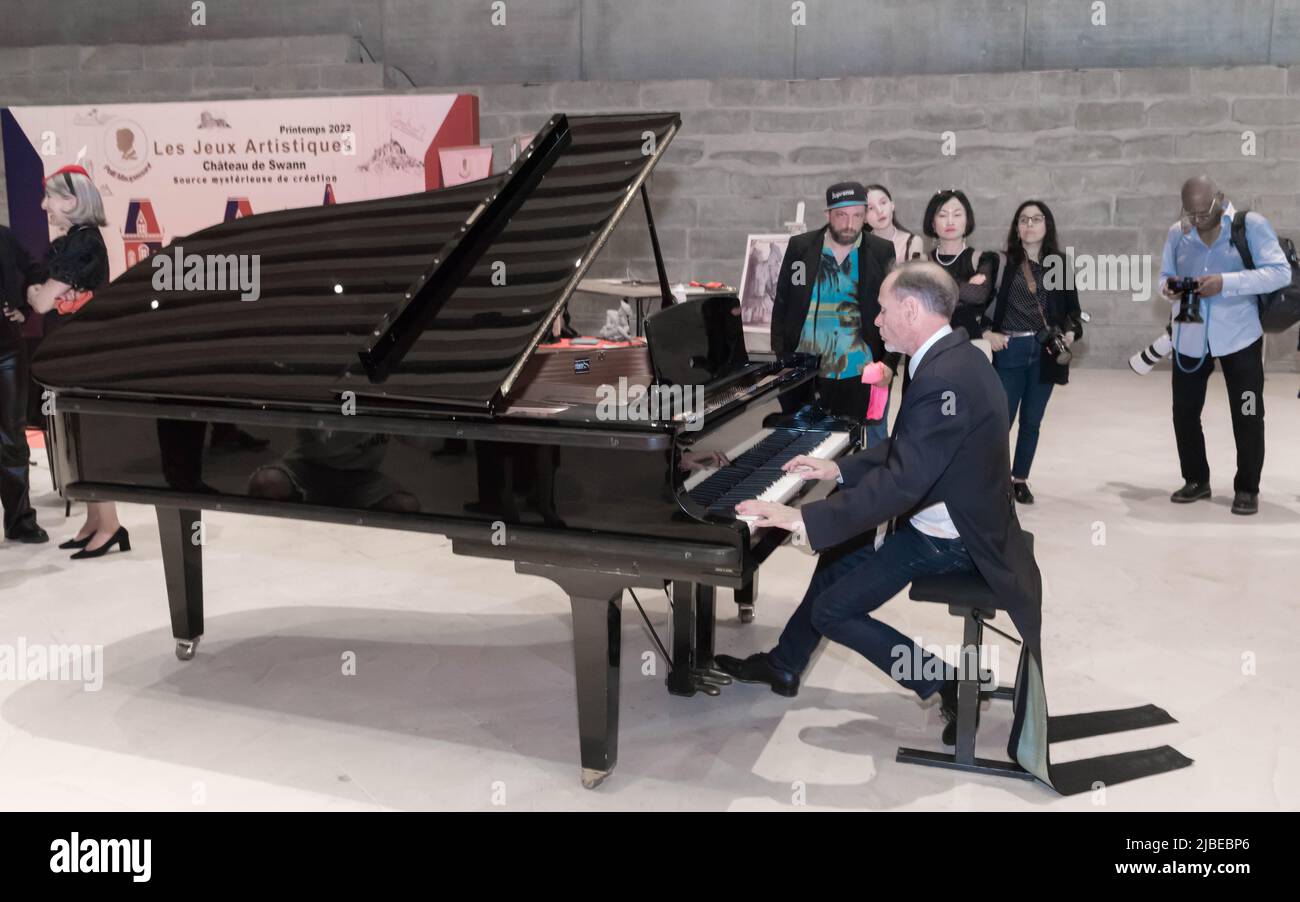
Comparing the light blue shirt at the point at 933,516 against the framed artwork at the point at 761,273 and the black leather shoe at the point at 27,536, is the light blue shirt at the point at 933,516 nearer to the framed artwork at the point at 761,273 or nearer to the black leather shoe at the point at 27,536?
the black leather shoe at the point at 27,536

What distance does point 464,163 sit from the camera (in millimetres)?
9297

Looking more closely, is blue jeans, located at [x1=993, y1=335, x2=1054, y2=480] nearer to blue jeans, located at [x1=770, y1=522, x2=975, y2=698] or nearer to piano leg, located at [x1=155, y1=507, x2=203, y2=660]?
blue jeans, located at [x1=770, y1=522, x2=975, y2=698]

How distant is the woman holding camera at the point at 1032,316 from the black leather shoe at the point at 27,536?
4479 mm

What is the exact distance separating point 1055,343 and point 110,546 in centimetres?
439

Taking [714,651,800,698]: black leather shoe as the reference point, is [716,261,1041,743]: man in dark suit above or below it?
above

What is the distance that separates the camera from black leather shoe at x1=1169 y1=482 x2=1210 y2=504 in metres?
5.69

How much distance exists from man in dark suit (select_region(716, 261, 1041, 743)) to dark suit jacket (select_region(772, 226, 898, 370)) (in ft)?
4.74

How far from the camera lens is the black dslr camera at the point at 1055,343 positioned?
5.47 m

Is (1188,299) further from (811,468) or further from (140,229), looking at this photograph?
(140,229)

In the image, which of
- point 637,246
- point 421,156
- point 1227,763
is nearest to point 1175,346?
point 1227,763

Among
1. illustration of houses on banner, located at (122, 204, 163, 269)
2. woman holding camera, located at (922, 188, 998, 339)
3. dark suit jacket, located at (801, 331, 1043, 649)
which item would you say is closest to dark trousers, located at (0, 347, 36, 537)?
dark suit jacket, located at (801, 331, 1043, 649)
